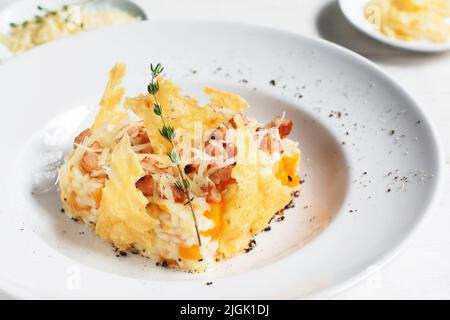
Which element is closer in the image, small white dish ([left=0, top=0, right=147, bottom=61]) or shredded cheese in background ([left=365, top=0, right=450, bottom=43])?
shredded cheese in background ([left=365, top=0, right=450, bottom=43])


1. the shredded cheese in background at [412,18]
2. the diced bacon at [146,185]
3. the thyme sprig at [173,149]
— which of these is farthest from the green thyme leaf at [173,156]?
the shredded cheese in background at [412,18]

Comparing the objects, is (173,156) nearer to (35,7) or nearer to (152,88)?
(152,88)

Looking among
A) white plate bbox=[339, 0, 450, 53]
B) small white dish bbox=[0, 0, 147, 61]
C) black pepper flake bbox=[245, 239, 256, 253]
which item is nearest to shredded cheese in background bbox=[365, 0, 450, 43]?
white plate bbox=[339, 0, 450, 53]

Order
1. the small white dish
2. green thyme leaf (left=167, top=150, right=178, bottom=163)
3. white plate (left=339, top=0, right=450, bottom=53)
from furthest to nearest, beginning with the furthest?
the small white dish < white plate (left=339, top=0, right=450, bottom=53) < green thyme leaf (left=167, top=150, right=178, bottom=163)

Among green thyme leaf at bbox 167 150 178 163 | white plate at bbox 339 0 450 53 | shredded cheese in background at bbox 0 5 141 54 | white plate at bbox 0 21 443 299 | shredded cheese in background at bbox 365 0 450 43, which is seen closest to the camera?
white plate at bbox 0 21 443 299

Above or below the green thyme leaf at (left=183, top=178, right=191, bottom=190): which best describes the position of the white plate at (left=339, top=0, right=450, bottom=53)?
above

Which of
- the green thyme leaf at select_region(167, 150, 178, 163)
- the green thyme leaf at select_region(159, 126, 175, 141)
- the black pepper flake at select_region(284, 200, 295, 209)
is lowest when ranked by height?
the black pepper flake at select_region(284, 200, 295, 209)

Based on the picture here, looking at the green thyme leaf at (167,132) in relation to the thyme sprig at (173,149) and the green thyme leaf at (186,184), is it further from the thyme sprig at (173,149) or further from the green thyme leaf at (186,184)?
the green thyme leaf at (186,184)

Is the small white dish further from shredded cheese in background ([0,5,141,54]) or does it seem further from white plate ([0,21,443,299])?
white plate ([0,21,443,299])
